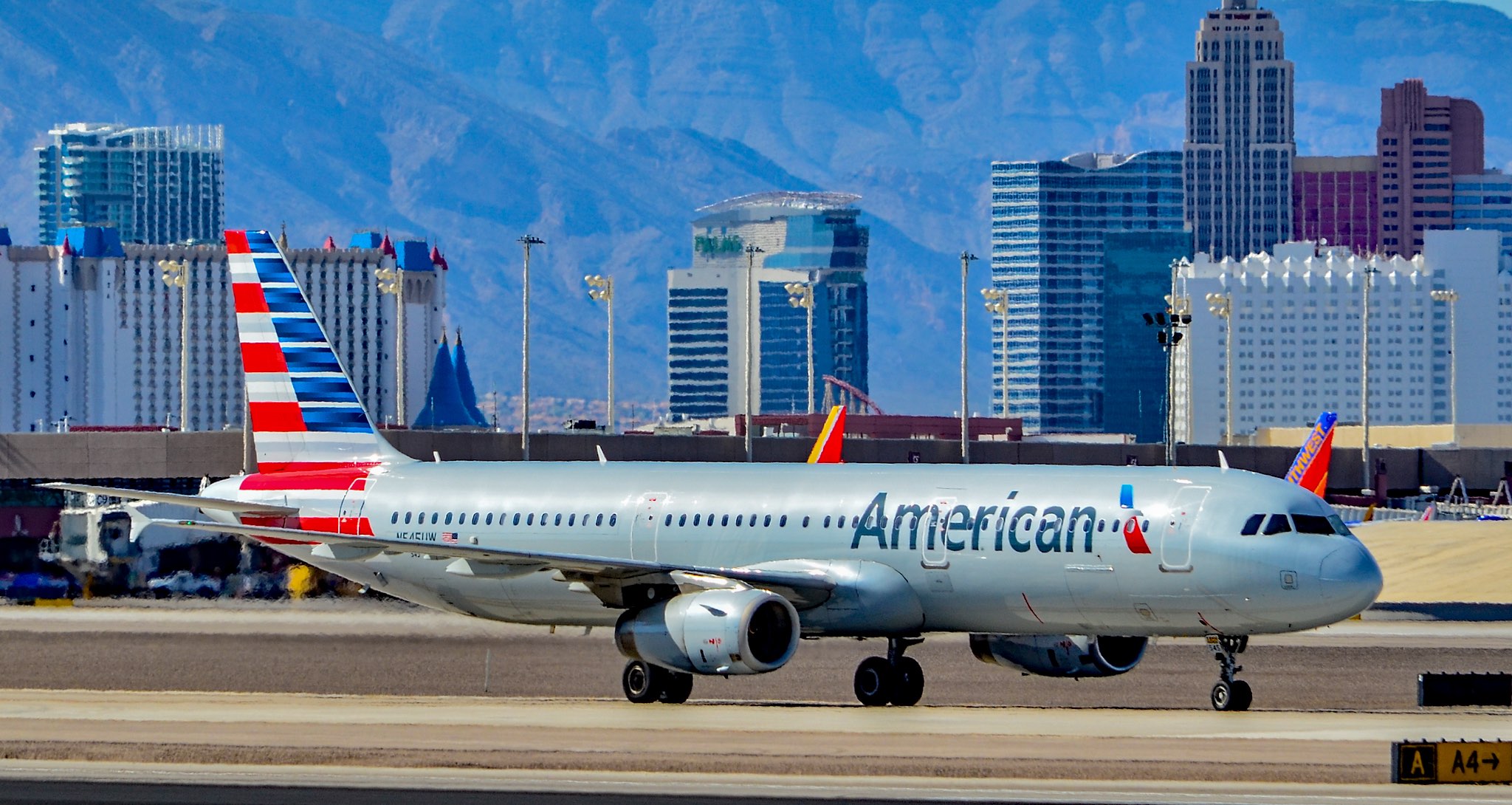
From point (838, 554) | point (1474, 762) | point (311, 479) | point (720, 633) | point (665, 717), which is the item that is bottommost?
point (665, 717)

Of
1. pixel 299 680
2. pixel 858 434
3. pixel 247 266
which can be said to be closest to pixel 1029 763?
pixel 299 680

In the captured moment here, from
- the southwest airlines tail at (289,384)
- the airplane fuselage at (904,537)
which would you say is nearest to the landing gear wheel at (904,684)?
the airplane fuselage at (904,537)

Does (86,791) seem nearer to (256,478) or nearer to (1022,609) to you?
(1022,609)

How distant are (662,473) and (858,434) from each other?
110m

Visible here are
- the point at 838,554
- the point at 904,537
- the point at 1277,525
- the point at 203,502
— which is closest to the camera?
the point at 1277,525

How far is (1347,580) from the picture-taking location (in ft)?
129

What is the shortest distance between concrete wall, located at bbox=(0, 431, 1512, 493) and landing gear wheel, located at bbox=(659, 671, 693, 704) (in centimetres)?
3568

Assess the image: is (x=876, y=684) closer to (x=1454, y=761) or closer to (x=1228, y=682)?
(x=1228, y=682)

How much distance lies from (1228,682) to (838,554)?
7431mm

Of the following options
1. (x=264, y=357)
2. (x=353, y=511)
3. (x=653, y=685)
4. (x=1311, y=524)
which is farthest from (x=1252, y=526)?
(x=264, y=357)

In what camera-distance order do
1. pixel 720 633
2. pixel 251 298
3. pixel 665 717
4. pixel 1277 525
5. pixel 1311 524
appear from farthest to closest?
pixel 251 298 < pixel 720 633 < pixel 665 717 < pixel 1311 524 < pixel 1277 525

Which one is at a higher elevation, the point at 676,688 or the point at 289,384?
the point at 289,384

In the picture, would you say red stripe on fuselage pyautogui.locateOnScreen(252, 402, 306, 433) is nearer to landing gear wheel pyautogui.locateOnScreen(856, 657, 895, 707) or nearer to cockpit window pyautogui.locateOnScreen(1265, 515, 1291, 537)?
landing gear wheel pyautogui.locateOnScreen(856, 657, 895, 707)

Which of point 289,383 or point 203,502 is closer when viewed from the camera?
point 203,502
